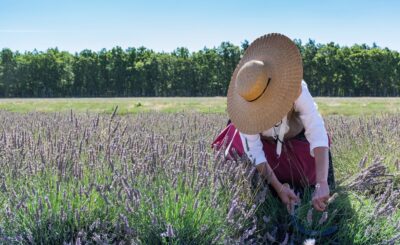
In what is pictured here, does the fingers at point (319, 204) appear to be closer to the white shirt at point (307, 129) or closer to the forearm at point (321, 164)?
the forearm at point (321, 164)

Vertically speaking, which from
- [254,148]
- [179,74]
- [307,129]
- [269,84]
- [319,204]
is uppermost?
[179,74]

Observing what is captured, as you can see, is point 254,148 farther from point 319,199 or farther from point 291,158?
point 319,199

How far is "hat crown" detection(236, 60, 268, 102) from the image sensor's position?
122 inches

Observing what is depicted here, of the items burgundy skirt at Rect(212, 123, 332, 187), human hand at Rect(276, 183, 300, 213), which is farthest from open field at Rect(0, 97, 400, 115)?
human hand at Rect(276, 183, 300, 213)

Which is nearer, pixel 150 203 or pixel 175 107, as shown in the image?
pixel 150 203

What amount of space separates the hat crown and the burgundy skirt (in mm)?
389

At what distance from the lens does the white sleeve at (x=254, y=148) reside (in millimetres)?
3156

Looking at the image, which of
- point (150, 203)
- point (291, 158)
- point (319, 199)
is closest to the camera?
point (150, 203)

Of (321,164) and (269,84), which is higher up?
(269,84)

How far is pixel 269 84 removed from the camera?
3176 mm

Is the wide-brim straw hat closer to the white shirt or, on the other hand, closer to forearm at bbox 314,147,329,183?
the white shirt

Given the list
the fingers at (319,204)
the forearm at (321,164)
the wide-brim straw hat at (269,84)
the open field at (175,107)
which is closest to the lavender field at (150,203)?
the fingers at (319,204)

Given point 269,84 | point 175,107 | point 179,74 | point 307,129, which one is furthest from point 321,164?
point 179,74

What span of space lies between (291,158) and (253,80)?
2.23ft
